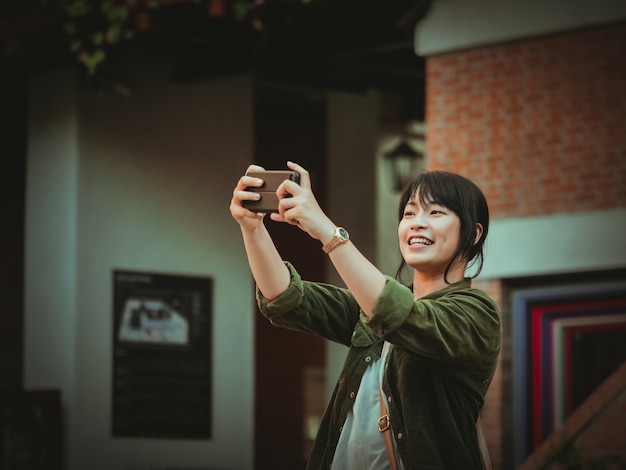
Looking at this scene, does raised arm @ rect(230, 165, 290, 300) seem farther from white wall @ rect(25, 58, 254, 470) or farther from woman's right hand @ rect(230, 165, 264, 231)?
white wall @ rect(25, 58, 254, 470)

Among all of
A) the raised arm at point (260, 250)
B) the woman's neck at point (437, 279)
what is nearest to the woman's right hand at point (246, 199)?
the raised arm at point (260, 250)

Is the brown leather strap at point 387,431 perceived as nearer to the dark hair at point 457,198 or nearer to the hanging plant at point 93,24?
the dark hair at point 457,198

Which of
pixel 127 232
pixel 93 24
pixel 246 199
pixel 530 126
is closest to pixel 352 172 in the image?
pixel 127 232

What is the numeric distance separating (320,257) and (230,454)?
3880mm

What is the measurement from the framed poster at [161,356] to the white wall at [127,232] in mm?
95

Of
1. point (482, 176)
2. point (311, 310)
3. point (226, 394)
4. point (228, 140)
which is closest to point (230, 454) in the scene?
point (226, 394)

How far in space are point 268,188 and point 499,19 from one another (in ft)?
22.2

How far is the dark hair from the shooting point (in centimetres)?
375

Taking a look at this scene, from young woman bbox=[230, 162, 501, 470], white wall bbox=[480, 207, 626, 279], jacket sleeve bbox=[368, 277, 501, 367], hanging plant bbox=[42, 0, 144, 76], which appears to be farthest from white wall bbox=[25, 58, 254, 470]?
jacket sleeve bbox=[368, 277, 501, 367]

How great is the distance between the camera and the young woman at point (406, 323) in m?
3.38

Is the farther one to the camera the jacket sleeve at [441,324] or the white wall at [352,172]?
the white wall at [352,172]

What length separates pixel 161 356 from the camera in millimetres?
11734

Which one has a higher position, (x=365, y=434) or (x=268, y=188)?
(x=268, y=188)

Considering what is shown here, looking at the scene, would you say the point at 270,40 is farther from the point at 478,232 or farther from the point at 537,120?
the point at 478,232
